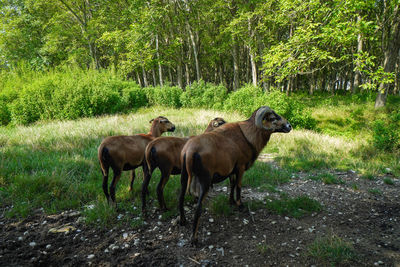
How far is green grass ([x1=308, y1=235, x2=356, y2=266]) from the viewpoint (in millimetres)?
3295

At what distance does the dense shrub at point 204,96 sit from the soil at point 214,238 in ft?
42.3

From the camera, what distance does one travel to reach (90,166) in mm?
6828

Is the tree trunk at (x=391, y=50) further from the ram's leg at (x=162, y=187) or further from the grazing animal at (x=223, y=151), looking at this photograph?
the ram's leg at (x=162, y=187)

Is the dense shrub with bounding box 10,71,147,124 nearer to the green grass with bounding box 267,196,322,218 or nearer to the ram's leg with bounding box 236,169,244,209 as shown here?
the ram's leg with bounding box 236,169,244,209

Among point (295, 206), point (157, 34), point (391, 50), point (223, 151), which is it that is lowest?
point (295, 206)

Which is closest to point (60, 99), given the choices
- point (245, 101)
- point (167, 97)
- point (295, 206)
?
point (167, 97)

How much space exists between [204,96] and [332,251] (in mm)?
15584

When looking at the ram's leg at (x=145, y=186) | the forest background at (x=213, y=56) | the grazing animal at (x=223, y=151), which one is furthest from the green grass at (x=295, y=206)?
the forest background at (x=213, y=56)

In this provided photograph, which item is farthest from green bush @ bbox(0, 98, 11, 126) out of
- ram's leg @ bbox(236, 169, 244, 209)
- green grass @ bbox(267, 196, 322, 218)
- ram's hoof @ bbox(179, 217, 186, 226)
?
green grass @ bbox(267, 196, 322, 218)

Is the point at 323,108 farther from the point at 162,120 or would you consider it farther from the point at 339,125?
the point at 162,120

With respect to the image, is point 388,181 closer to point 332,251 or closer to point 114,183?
point 332,251

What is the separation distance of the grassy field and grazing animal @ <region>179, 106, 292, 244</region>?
3.87 feet

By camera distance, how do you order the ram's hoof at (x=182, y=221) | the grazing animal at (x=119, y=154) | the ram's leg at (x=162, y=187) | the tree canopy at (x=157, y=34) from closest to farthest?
the ram's hoof at (x=182, y=221) → the ram's leg at (x=162, y=187) → the grazing animal at (x=119, y=154) → the tree canopy at (x=157, y=34)

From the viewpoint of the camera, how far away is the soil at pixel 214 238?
11.2 ft
